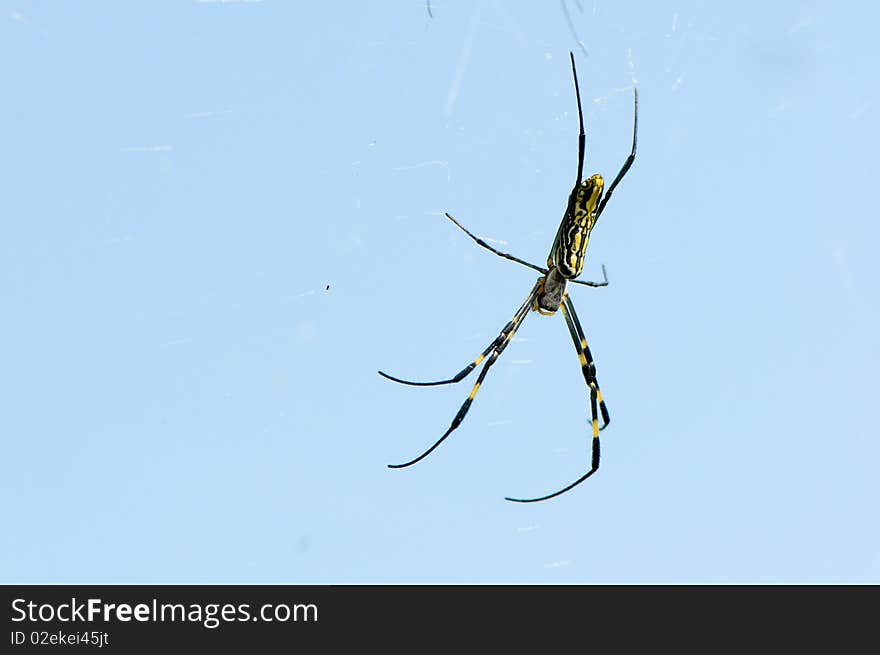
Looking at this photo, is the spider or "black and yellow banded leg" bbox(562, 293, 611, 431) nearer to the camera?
the spider

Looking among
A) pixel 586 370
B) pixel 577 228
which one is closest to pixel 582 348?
pixel 586 370

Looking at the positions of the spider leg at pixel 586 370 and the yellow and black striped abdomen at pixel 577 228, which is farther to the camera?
the spider leg at pixel 586 370

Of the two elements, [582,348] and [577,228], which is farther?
[582,348]

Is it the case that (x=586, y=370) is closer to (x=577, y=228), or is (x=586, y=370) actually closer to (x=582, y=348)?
(x=582, y=348)

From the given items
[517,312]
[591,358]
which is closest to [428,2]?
[517,312]

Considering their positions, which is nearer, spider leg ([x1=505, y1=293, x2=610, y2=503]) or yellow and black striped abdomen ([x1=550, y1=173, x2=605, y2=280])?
yellow and black striped abdomen ([x1=550, y1=173, x2=605, y2=280])

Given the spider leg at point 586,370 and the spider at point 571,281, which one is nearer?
the spider at point 571,281
